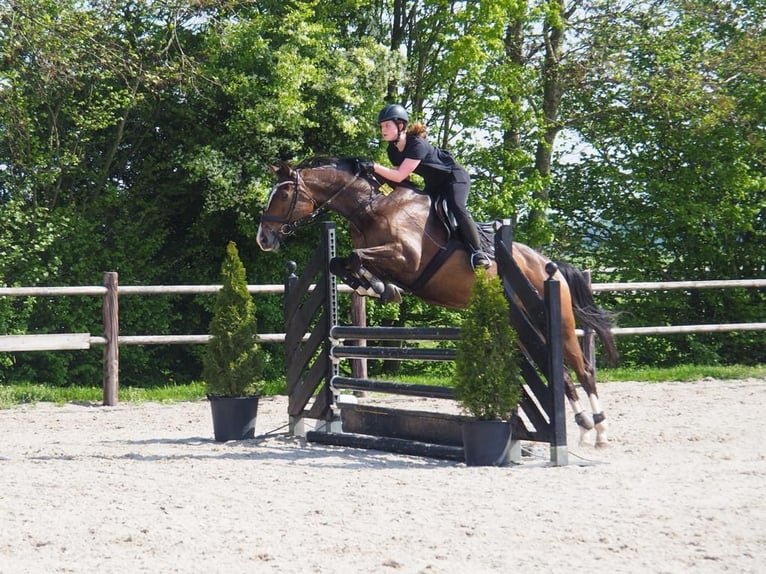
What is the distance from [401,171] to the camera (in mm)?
6762

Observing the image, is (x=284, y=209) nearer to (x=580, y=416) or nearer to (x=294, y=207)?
(x=294, y=207)

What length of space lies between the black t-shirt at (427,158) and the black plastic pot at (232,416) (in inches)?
86.0

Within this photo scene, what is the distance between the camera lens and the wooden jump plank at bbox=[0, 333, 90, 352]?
10.3 meters

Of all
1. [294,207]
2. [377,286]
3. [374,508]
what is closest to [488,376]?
[377,286]

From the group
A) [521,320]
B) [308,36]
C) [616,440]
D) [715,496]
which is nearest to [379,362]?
[308,36]

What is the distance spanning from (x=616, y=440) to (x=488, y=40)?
28.7ft

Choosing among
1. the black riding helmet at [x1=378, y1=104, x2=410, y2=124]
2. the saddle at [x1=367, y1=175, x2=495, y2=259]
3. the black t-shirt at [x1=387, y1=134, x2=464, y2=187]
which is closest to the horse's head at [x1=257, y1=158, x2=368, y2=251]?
the saddle at [x1=367, y1=175, x2=495, y2=259]

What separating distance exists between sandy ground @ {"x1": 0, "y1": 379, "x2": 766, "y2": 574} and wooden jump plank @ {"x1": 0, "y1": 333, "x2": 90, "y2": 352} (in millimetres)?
3019

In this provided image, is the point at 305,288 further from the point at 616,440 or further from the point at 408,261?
the point at 616,440

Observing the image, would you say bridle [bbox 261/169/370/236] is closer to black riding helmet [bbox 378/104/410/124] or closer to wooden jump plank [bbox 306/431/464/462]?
black riding helmet [bbox 378/104/410/124]

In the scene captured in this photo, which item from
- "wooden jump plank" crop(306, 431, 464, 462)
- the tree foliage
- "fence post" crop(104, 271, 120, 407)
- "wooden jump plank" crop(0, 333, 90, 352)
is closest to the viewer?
"wooden jump plank" crop(306, 431, 464, 462)

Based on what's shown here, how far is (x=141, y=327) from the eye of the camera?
1420 cm

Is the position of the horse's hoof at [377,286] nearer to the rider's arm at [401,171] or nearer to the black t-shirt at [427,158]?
the rider's arm at [401,171]

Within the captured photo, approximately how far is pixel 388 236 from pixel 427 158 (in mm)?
624
